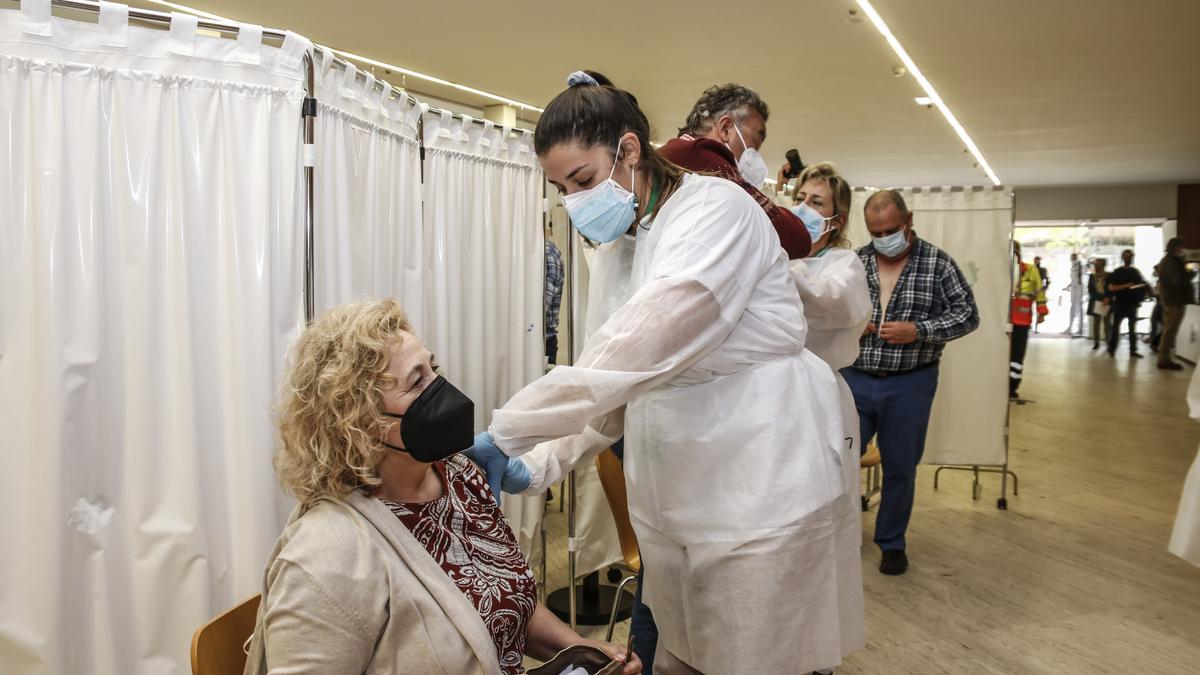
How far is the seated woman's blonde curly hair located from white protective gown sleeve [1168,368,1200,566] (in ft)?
7.46

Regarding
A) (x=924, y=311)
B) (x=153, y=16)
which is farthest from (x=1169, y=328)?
(x=153, y=16)

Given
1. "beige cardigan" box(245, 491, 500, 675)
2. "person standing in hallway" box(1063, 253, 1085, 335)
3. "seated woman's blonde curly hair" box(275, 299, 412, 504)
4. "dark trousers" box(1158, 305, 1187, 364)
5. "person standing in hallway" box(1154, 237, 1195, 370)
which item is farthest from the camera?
"person standing in hallway" box(1063, 253, 1085, 335)

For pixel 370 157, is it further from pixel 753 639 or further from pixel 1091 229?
pixel 1091 229

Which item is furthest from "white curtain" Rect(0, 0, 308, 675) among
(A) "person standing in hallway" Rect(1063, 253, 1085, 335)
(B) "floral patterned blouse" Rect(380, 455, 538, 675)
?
(A) "person standing in hallway" Rect(1063, 253, 1085, 335)

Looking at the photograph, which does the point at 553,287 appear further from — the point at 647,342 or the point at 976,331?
the point at 647,342

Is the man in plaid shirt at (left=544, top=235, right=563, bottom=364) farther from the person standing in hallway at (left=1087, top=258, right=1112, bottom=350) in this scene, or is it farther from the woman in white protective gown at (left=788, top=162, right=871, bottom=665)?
the person standing in hallway at (left=1087, top=258, right=1112, bottom=350)

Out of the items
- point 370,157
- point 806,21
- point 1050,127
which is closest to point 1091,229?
point 1050,127

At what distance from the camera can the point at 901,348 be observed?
3.81m

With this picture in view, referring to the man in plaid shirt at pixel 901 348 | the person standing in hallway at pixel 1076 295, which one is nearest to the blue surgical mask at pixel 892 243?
the man in plaid shirt at pixel 901 348

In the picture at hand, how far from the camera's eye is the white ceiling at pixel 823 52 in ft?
17.4

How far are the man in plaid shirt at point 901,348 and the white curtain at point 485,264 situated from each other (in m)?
1.65

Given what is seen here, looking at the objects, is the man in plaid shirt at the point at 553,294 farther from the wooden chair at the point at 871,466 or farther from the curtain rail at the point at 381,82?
the wooden chair at the point at 871,466

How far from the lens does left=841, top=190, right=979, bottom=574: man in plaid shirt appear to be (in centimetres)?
383

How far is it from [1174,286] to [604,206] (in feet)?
40.4
